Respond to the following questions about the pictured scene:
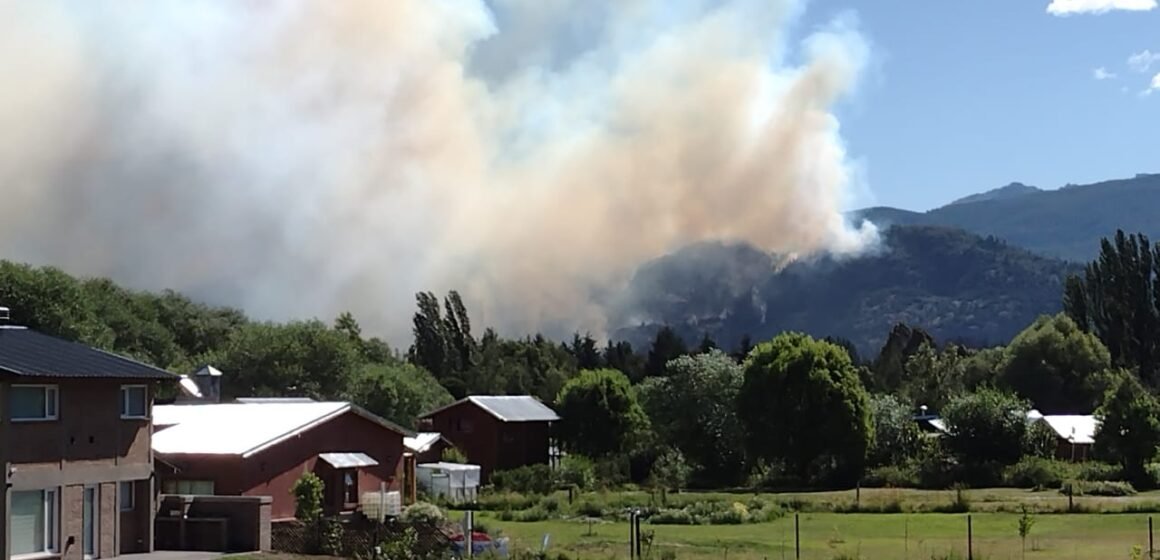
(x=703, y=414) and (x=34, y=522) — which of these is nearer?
(x=34, y=522)

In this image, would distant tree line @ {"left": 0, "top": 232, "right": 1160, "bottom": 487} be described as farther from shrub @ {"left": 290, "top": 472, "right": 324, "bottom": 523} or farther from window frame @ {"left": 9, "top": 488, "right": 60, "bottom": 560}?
window frame @ {"left": 9, "top": 488, "right": 60, "bottom": 560}

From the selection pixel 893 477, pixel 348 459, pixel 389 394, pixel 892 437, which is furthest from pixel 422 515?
pixel 389 394

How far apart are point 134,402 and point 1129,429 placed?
53.2 m

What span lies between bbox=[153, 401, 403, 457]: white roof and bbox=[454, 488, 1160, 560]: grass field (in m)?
6.75

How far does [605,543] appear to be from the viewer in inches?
1626

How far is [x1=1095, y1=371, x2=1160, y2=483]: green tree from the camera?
7356 cm

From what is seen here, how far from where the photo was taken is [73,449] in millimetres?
36062

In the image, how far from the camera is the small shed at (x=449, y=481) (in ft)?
218

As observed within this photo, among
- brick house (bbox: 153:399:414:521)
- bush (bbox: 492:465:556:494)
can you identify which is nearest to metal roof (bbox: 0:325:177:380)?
brick house (bbox: 153:399:414:521)

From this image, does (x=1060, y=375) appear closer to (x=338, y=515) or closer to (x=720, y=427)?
(x=720, y=427)

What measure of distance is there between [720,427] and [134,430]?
54972 millimetres

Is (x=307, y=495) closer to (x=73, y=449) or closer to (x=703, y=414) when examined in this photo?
(x=73, y=449)

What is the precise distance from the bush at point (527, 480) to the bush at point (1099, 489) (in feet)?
78.0

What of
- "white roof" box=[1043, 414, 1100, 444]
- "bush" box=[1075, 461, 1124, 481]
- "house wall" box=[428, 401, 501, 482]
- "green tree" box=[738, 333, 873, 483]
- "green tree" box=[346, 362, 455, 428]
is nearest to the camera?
"bush" box=[1075, 461, 1124, 481]
